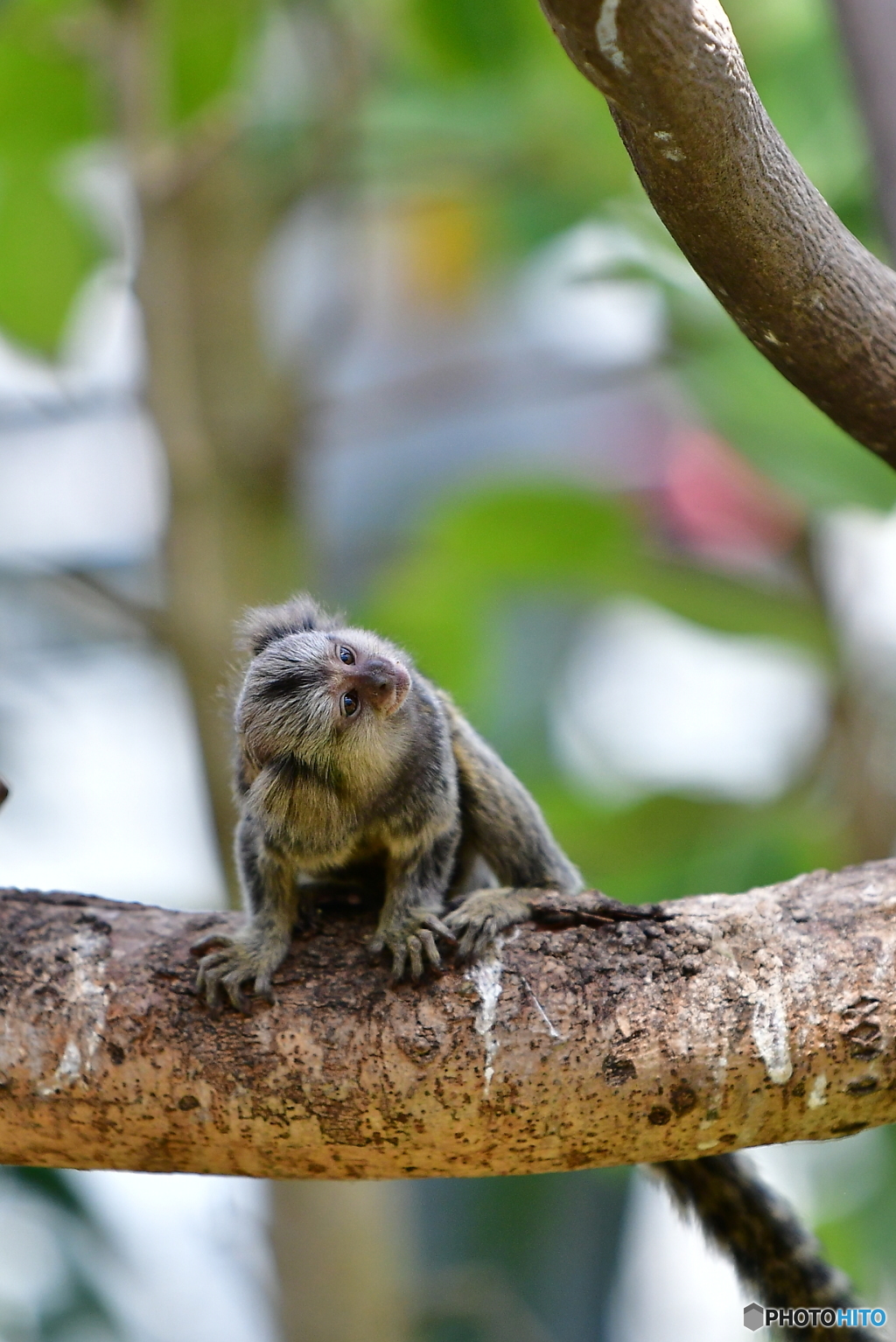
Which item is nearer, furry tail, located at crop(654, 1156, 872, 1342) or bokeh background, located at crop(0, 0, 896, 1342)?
furry tail, located at crop(654, 1156, 872, 1342)

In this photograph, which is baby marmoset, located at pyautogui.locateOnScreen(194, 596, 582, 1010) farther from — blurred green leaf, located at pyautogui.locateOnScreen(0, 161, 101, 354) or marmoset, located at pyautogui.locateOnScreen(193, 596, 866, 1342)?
blurred green leaf, located at pyautogui.locateOnScreen(0, 161, 101, 354)

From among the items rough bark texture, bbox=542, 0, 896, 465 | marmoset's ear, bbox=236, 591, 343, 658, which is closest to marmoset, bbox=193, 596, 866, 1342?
marmoset's ear, bbox=236, 591, 343, 658

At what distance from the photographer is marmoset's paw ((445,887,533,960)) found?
1.75 meters

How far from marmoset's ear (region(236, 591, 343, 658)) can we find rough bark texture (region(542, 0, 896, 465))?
0.91m

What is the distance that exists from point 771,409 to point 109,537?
11.6 feet

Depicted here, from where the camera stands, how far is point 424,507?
498cm

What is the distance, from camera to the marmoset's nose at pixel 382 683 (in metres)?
2.00

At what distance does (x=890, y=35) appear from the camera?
2398 mm

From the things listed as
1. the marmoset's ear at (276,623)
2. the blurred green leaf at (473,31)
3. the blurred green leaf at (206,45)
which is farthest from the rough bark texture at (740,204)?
the blurred green leaf at (206,45)

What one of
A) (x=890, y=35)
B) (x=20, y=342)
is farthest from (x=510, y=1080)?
(x=20, y=342)

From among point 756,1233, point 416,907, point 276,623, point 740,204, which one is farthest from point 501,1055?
point 740,204

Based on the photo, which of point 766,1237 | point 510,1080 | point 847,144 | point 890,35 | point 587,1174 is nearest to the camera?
point 510,1080

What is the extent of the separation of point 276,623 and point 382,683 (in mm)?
337

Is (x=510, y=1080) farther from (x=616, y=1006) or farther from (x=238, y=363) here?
(x=238, y=363)
